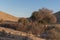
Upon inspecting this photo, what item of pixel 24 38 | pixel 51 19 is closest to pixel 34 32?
pixel 24 38

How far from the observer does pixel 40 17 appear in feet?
202

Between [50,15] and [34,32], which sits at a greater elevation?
[50,15]

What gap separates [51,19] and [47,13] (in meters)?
3.44

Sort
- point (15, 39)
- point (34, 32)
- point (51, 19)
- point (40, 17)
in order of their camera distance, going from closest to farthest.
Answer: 1. point (15, 39)
2. point (34, 32)
3. point (40, 17)
4. point (51, 19)

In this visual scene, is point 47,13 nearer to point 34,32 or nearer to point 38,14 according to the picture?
point 38,14

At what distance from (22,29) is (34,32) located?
2.84m

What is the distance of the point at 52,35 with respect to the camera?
2495cm

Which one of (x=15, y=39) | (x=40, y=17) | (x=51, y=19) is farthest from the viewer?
(x=51, y=19)

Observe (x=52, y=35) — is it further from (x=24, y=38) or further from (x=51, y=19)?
(x=51, y=19)

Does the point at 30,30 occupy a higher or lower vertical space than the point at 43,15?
lower

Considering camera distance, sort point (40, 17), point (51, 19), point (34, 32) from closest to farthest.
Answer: point (34, 32), point (40, 17), point (51, 19)

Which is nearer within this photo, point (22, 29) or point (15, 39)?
point (15, 39)

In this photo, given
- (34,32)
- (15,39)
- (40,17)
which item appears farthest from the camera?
(40,17)

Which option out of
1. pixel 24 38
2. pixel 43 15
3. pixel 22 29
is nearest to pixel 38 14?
pixel 43 15
